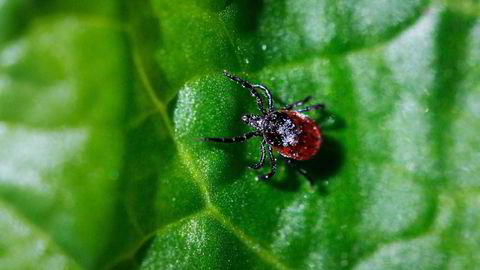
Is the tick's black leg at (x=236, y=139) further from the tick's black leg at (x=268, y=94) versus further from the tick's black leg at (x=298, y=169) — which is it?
the tick's black leg at (x=298, y=169)

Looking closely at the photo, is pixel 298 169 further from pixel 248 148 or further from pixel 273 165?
pixel 248 148

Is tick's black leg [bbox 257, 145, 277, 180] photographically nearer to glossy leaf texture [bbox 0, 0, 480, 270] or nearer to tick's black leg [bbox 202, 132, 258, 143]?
glossy leaf texture [bbox 0, 0, 480, 270]

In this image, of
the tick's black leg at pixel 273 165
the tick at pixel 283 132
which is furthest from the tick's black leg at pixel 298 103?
the tick's black leg at pixel 273 165

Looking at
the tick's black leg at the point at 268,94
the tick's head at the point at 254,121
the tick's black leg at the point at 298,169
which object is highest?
the tick's black leg at the point at 268,94

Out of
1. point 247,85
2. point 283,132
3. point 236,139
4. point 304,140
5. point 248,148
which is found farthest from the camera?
point 283,132

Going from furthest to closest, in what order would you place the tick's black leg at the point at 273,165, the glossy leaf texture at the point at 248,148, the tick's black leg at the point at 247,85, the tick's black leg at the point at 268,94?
the tick's black leg at the point at 273,165, the tick's black leg at the point at 268,94, the tick's black leg at the point at 247,85, the glossy leaf texture at the point at 248,148

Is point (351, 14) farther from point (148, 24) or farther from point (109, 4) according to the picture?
point (109, 4)

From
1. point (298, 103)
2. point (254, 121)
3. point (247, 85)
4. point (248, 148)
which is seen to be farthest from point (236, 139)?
point (298, 103)

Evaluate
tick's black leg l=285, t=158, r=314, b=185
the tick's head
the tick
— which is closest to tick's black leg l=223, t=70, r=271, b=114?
the tick

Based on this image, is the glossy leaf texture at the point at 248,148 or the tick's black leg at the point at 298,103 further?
the tick's black leg at the point at 298,103
